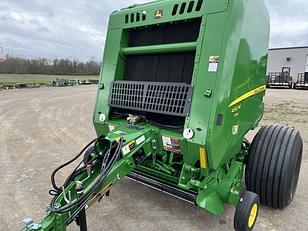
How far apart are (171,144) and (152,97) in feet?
1.79

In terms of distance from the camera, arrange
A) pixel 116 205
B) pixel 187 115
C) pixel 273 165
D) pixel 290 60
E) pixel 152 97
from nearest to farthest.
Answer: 1. pixel 187 115
2. pixel 152 97
3. pixel 273 165
4. pixel 116 205
5. pixel 290 60

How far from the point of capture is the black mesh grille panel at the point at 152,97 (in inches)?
105

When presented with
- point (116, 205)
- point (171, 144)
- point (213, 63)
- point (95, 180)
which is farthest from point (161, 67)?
point (116, 205)

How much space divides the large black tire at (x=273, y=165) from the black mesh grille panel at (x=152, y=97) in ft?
3.78

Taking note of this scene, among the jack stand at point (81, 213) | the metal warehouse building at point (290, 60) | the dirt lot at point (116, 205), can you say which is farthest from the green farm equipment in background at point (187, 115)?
the metal warehouse building at point (290, 60)

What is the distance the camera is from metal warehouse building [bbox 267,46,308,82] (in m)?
33.2

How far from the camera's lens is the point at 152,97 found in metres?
2.90

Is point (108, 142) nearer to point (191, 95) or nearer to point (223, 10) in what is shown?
point (191, 95)

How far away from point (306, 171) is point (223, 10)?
3244 millimetres

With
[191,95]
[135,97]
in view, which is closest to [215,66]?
[191,95]

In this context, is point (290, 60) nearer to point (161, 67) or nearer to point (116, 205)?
point (161, 67)

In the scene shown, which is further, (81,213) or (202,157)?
(202,157)

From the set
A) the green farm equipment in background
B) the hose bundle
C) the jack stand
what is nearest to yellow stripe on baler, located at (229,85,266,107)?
the green farm equipment in background

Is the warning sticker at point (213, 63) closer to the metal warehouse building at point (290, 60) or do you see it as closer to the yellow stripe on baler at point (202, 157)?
the yellow stripe on baler at point (202, 157)
